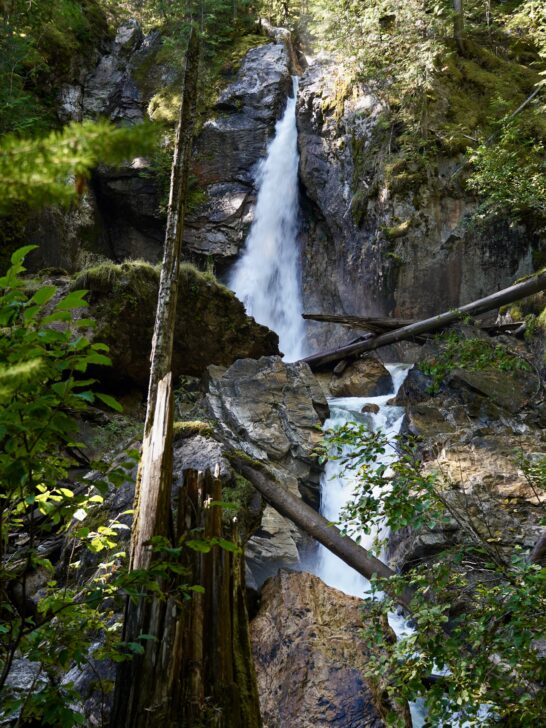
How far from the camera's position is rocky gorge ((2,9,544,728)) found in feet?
16.3

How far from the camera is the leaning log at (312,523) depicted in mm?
6246

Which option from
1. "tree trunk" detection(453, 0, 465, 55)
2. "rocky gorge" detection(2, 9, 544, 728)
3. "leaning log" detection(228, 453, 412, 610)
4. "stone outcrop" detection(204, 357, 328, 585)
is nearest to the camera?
"rocky gorge" detection(2, 9, 544, 728)

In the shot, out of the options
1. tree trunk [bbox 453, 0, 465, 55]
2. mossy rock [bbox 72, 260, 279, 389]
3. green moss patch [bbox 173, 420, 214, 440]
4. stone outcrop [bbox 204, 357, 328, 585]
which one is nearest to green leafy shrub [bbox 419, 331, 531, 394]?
green moss patch [bbox 173, 420, 214, 440]

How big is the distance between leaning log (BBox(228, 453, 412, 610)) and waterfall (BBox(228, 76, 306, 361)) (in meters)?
9.44

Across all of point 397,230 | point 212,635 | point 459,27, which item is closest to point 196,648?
point 212,635

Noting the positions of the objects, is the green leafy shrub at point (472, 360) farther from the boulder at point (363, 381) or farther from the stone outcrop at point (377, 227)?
the stone outcrop at point (377, 227)

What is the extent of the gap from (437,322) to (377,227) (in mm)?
5242

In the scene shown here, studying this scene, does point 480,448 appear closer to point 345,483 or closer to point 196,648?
point 345,483

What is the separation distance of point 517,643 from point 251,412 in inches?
298

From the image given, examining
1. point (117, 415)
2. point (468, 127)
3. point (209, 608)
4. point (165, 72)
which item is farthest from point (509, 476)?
point (165, 72)

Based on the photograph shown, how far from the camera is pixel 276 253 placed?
1741cm

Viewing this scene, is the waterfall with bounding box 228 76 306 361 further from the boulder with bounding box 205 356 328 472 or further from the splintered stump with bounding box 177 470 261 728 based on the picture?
the splintered stump with bounding box 177 470 261 728

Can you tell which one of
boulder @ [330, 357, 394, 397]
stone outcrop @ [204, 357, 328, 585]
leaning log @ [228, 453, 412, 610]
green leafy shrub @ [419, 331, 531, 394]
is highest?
boulder @ [330, 357, 394, 397]

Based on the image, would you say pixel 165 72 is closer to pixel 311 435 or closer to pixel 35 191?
pixel 311 435
